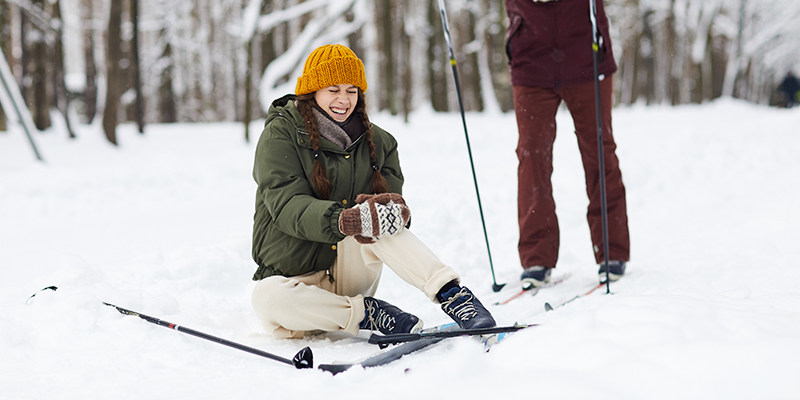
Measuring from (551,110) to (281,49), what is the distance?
20.8 meters

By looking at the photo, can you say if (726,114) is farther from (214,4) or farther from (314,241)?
(214,4)

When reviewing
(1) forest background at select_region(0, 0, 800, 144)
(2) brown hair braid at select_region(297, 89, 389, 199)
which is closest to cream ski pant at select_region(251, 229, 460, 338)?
(2) brown hair braid at select_region(297, 89, 389, 199)

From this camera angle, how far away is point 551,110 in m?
3.39

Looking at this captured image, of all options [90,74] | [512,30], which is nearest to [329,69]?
[512,30]

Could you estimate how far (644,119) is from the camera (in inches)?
555

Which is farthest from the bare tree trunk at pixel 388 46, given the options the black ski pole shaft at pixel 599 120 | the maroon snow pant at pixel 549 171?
the black ski pole shaft at pixel 599 120

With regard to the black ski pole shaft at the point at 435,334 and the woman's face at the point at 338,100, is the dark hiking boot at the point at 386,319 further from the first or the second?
the woman's face at the point at 338,100

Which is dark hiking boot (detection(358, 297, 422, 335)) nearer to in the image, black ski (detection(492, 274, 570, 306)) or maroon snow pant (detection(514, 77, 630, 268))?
black ski (detection(492, 274, 570, 306))

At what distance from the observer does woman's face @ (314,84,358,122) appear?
252 centimetres

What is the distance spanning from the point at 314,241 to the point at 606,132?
5.88 feet

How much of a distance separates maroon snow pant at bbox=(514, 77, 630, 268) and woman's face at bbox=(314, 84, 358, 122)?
1.22 meters

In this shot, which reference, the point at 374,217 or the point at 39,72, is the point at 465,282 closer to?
the point at 374,217

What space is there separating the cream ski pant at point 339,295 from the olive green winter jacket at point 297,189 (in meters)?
0.09

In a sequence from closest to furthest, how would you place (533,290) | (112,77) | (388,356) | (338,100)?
(388,356) → (338,100) → (533,290) → (112,77)
